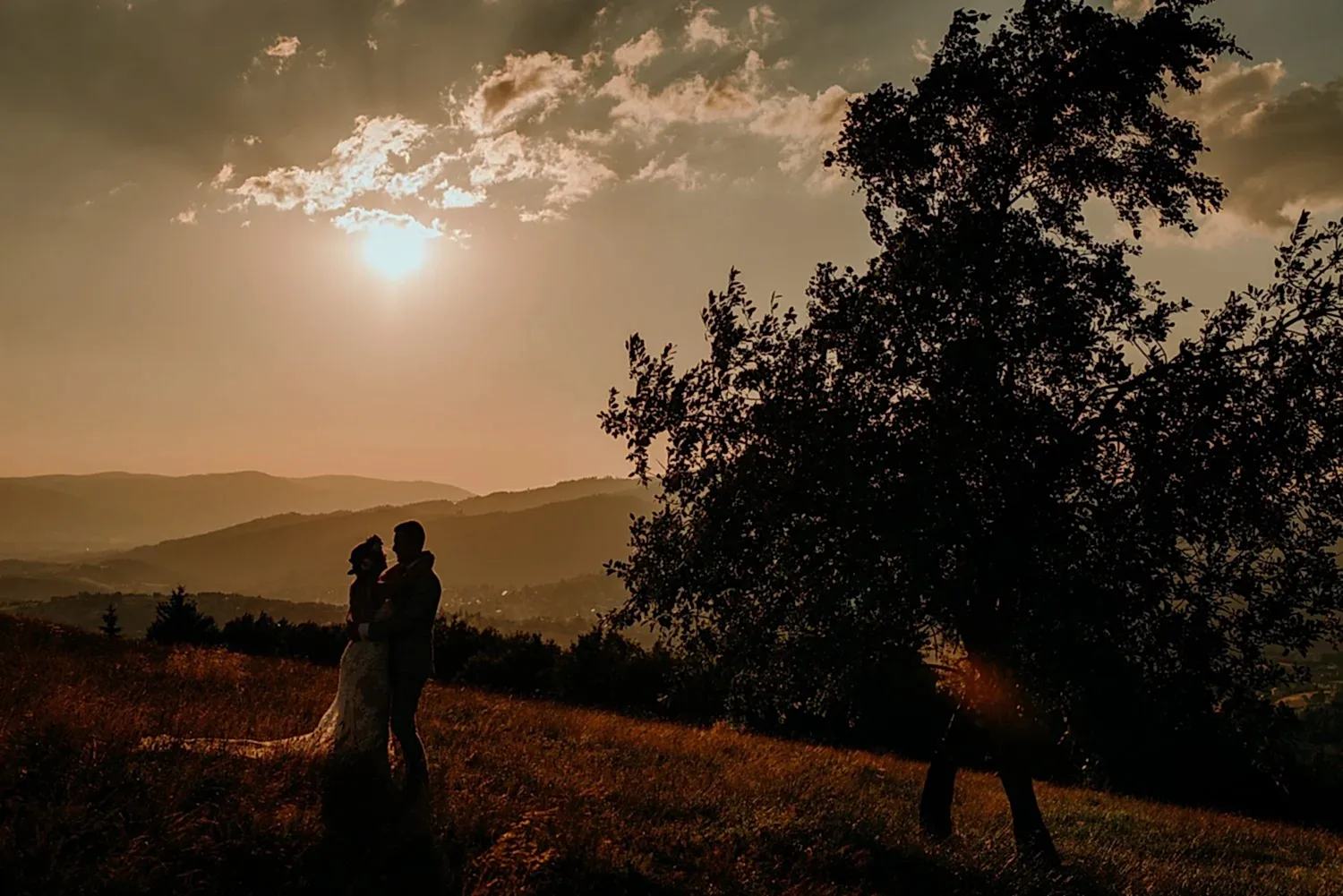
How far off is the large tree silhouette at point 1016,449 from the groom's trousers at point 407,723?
3833 millimetres

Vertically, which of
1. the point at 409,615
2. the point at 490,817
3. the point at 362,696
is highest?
the point at 409,615

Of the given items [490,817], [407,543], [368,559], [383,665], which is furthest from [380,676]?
[490,817]

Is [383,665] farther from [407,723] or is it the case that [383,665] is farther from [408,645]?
[407,723]

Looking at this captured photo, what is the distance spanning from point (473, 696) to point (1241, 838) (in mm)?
17434

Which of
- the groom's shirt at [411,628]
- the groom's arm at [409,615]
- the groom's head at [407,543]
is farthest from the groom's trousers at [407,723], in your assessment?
the groom's head at [407,543]

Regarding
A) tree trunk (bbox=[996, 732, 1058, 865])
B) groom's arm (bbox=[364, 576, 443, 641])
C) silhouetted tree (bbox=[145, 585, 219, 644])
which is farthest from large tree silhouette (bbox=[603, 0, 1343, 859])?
silhouetted tree (bbox=[145, 585, 219, 644])

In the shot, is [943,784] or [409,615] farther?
[943,784]

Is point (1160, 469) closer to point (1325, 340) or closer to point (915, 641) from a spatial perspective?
point (1325, 340)

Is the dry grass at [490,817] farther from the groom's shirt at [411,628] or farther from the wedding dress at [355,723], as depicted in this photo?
the groom's shirt at [411,628]

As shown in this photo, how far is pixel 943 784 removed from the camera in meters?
12.5

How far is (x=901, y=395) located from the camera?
1046 cm

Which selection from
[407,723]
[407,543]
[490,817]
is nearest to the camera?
[490,817]

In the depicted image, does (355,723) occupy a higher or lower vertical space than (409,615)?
lower

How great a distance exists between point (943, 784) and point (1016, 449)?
593cm
